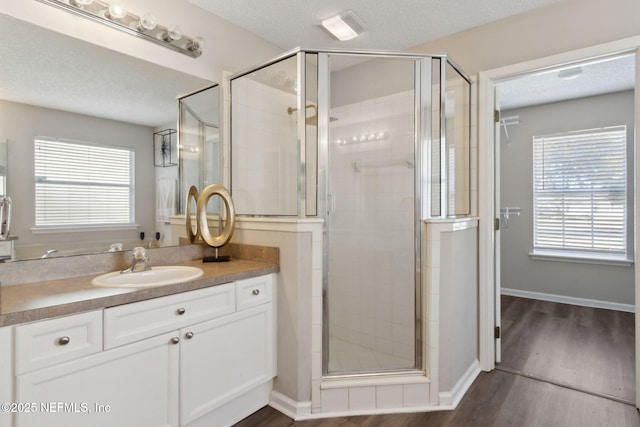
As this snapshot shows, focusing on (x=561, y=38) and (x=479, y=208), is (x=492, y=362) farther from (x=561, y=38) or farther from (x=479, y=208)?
(x=561, y=38)

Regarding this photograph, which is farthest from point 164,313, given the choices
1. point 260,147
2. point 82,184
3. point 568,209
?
point 568,209

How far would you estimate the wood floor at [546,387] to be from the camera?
1.86 metres

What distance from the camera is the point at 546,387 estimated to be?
2.22 m

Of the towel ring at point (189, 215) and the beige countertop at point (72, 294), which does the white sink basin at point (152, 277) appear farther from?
the towel ring at point (189, 215)

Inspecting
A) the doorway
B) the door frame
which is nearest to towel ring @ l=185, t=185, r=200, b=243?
the door frame

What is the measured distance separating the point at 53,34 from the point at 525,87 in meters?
4.10

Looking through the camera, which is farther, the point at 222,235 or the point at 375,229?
the point at 375,229

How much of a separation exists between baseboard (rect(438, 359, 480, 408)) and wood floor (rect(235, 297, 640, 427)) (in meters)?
0.04

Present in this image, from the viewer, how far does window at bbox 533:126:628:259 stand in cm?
384

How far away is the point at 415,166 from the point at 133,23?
183 cm

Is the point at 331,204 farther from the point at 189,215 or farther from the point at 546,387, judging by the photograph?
the point at 546,387

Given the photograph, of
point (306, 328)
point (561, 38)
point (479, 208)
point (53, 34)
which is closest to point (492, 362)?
point (479, 208)

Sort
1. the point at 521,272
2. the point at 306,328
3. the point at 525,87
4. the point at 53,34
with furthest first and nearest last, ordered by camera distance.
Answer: the point at 521,272
the point at 525,87
the point at 306,328
the point at 53,34

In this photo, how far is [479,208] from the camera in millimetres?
2447
